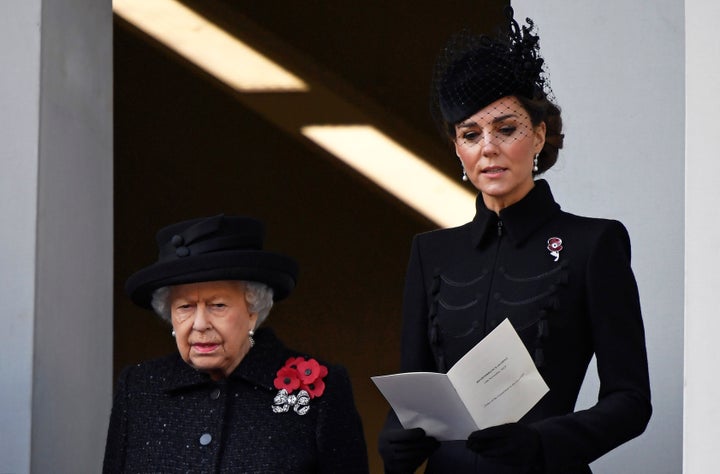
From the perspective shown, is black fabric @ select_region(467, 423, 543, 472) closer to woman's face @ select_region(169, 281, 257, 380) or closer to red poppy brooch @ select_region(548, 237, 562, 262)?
red poppy brooch @ select_region(548, 237, 562, 262)

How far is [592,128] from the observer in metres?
4.11

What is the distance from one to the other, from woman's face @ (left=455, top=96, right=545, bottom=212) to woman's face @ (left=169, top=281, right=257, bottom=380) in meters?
0.70

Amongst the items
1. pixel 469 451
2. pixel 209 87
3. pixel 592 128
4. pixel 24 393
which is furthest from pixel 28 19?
pixel 209 87

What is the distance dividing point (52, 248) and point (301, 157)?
4.09 metres

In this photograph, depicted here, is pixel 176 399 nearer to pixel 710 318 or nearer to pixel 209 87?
pixel 710 318

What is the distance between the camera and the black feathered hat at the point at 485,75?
324cm

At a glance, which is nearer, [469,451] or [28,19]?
[469,451]

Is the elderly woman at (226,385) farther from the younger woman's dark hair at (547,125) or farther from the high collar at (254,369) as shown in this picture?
the younger woman's dark hair at (547,125)

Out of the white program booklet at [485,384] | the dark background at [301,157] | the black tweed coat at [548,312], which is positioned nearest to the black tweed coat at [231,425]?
the black tweed coat at [548,312]

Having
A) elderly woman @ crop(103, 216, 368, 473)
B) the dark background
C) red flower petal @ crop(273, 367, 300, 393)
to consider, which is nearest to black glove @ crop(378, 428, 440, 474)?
elderly woman @ crop(103, 216, 368, 473)

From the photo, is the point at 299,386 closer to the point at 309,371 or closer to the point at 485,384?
the point at 309,371

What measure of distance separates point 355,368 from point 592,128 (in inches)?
170

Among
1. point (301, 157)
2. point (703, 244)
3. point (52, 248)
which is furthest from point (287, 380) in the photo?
point (301, 157)

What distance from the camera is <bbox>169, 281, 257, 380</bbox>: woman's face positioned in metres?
3.50
